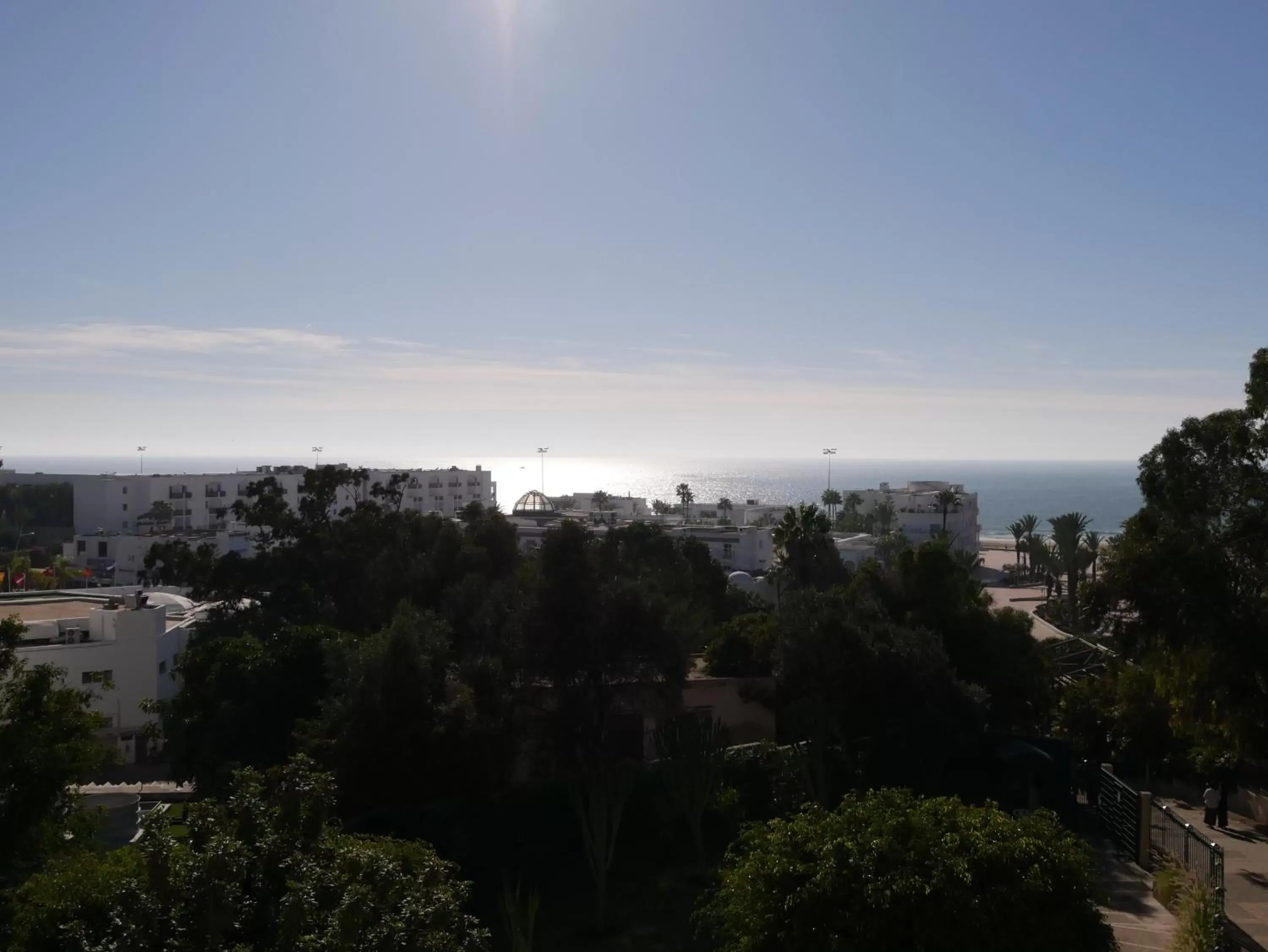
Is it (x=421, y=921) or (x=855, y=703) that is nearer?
(x=421, y=921)

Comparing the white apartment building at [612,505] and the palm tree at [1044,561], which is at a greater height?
the white apartment building at [612,505]

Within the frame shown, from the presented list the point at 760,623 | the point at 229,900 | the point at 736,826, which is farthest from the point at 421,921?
the point at 760,623

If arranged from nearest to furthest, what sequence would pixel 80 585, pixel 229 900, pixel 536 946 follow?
pixel 229 900 < pixel 536 946 < pixel 80 585

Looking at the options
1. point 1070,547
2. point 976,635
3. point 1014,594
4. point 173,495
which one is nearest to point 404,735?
point 976,635

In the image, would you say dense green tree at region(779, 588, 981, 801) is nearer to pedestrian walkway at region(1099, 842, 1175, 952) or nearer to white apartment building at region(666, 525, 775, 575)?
pedestrian walkway at region(1099, 842, 1175, 952)

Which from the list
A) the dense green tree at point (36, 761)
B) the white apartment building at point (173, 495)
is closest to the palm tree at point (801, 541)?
the dense green tree at point (36, 761)

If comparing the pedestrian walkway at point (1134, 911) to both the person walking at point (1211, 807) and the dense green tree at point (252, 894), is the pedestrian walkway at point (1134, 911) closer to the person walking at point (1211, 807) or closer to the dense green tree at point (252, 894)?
the person walking at point (1211, 807)

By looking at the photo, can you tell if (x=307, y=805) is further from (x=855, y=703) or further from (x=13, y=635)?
(x=855, y=703)
